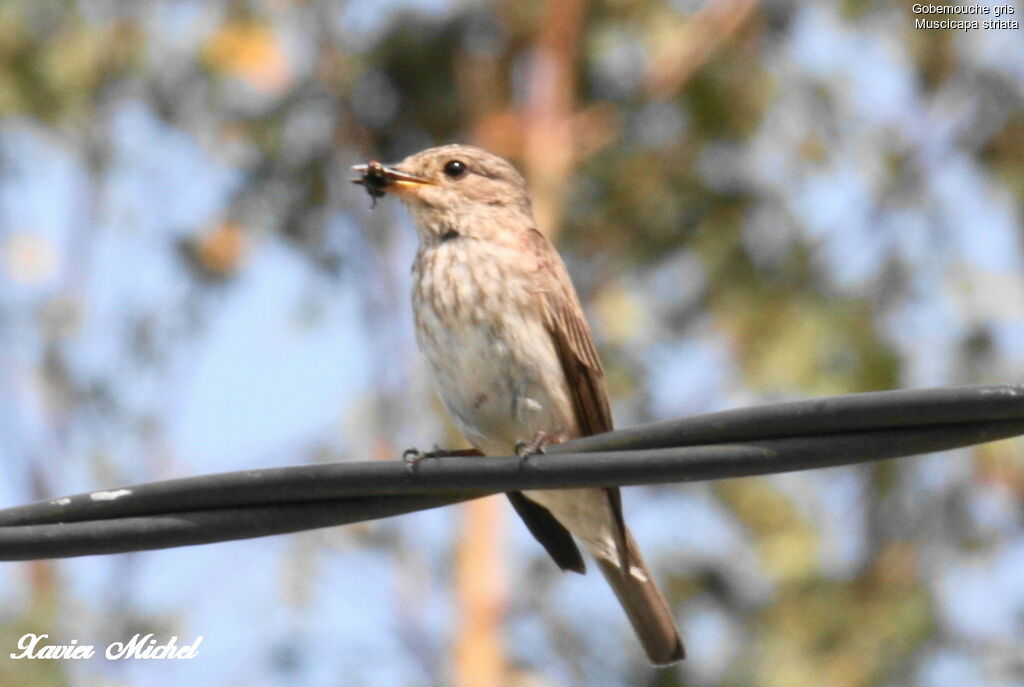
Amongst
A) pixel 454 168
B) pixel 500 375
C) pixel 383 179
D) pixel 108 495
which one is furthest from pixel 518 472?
pixel 454 168

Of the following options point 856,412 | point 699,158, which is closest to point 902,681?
point 699,158

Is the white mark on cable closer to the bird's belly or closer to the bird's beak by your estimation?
the bird's belly

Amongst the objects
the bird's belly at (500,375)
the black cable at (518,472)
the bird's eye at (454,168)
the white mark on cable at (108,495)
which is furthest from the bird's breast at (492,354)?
the white mark on cable at (108,495)

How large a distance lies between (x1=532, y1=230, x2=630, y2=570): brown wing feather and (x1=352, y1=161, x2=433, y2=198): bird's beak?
70 centimetres

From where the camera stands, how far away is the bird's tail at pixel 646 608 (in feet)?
17.8

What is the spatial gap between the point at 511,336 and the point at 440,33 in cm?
789

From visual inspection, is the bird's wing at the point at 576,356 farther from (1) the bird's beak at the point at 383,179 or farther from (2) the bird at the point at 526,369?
(1) the bird's beak at the point at 383,179

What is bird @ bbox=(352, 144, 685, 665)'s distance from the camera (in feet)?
17.7

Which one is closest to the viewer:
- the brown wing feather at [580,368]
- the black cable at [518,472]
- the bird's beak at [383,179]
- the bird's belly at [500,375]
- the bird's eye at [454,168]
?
the black cable at [518,472]

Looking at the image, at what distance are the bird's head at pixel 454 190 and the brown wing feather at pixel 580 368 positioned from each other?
39 cm

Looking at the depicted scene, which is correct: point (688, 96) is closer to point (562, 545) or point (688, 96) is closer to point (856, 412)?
point (562, 545)

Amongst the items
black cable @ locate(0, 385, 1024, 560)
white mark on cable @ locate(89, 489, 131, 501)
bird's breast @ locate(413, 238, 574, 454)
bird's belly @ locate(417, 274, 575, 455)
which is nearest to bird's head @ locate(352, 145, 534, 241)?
bird's breast @ locate(413, 238, 574, 454)

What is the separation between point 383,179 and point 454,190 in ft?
0.88

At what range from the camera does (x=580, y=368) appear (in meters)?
5.53
